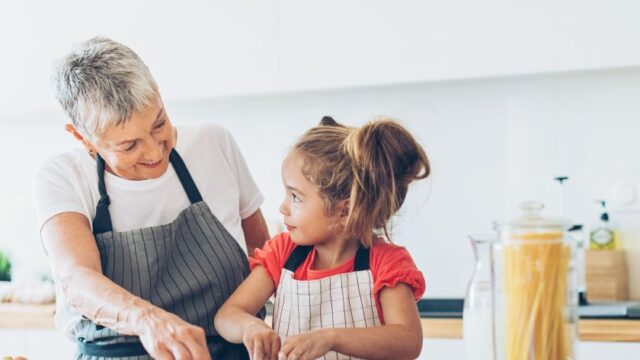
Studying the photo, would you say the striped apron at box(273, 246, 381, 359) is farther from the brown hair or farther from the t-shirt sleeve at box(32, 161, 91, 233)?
the t-shirt sleeve at box(32, 161, 91, 233)

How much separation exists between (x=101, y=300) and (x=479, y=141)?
1.87 m

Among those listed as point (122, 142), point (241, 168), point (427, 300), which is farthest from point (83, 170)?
point (427, 300)

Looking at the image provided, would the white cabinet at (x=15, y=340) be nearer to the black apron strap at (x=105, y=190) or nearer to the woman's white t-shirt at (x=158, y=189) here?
the woman's white t-shirt at (x=158, y=189)

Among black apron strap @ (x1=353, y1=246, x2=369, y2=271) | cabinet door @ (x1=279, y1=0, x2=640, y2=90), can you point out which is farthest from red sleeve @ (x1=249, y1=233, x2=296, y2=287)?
cabinet door @ (x1=279, y1=0, x2=640, y2=90)

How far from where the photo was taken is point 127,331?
1.29 meters

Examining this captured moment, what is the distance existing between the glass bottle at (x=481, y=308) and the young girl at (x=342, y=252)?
0.28 m

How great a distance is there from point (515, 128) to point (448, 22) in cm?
47

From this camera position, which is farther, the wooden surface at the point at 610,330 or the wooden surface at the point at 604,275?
the wooden surface at the point at 604,275

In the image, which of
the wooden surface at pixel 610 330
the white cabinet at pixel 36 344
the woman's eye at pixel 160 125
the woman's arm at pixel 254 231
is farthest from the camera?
the white cabinet at pixel 36 344

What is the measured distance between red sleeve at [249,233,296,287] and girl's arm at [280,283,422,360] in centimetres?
21

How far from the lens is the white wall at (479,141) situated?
2836 mm

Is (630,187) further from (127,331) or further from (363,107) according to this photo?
(127,331)

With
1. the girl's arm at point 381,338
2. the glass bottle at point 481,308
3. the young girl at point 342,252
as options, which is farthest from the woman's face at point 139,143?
the glass bottle at point 481,308

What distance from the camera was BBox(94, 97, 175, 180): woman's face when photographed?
1481mm
